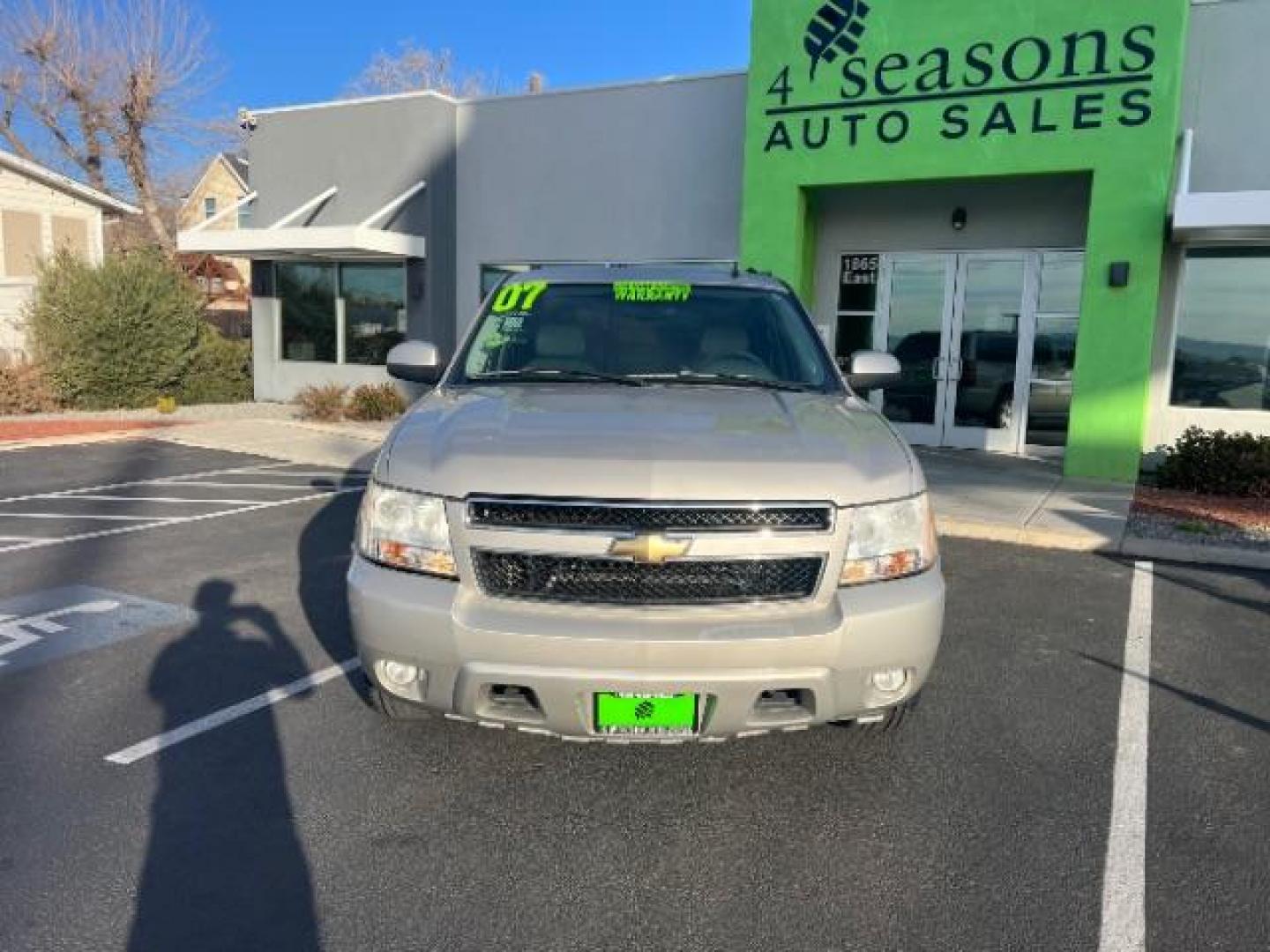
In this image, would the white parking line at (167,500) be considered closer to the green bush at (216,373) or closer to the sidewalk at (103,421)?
the sidewalk at (103,421)

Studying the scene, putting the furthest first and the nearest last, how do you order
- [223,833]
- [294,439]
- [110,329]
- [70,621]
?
[110,329] < [294,439] < [70,621] < [223,833]

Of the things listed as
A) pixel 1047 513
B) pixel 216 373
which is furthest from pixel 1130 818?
pixel 216 373

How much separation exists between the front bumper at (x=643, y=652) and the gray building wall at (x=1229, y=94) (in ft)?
34.4

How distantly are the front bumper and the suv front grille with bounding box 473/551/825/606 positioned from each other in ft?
0.15

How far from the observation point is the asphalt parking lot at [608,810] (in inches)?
103

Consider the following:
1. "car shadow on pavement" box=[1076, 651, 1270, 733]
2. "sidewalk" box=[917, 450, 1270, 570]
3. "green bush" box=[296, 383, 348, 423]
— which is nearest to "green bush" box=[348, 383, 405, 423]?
"green bush" box=[296, 383, 348, 423]

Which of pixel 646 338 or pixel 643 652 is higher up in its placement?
pixel 646 338

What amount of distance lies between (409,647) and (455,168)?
1472 centimetres

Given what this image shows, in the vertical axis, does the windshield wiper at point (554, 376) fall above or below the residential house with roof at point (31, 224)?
below

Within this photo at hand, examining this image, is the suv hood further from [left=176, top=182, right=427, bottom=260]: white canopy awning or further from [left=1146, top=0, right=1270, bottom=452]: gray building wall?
Answer: [left=176, top=182, right=427, bottom=260]: white canopy awning

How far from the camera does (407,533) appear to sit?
10.0 ft

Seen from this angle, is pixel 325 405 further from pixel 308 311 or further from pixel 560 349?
pixel 560 349

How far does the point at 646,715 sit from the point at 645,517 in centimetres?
60

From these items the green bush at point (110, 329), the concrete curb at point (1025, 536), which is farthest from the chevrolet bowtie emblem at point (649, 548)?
the green bush at point (110, 329)
